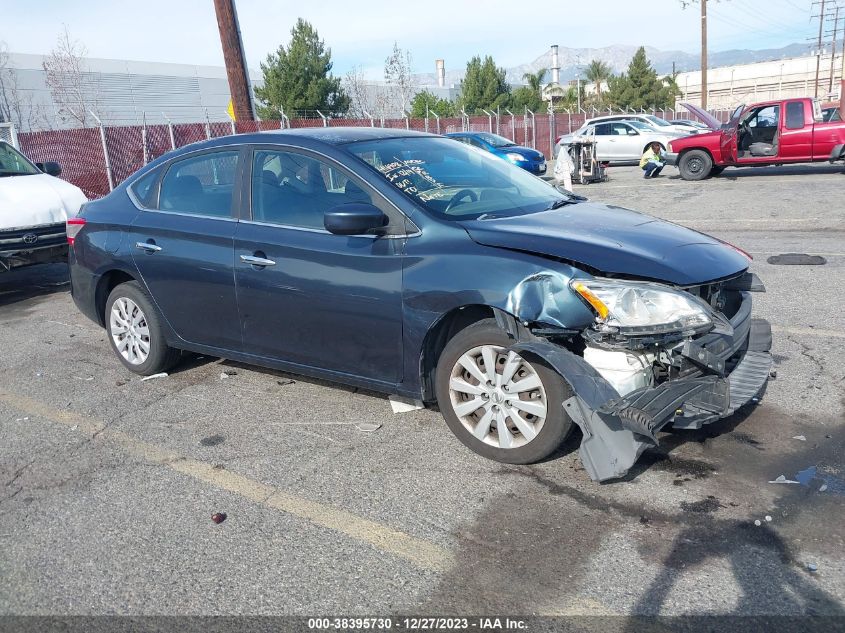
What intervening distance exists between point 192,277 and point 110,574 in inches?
89.4

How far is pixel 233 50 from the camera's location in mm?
13414

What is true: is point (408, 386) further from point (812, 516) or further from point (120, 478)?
point (812, 516)

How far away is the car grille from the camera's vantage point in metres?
8.31

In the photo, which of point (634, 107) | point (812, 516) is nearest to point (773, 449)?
point (812, 516)

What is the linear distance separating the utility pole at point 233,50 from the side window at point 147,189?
8790 millimetres

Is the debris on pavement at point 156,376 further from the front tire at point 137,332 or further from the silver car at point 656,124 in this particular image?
the silver car at point 656,124

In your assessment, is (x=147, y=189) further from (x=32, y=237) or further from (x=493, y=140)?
(x=493, y=140)

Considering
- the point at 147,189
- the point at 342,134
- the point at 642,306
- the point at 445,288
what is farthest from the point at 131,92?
the point at 642,306

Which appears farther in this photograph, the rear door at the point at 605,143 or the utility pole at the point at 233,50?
the rear door at the point at 605,143

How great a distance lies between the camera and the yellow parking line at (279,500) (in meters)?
3.13

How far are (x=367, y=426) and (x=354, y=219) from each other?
127 centimetres

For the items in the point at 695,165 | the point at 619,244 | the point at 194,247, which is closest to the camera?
the point at 619,244

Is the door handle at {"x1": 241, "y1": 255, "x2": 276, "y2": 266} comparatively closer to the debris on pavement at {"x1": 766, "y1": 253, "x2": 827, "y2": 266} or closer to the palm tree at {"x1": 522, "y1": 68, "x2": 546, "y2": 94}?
the debris on pavement at {"x1": 766, "y1": 253, "x2": 827, "y2": 266}

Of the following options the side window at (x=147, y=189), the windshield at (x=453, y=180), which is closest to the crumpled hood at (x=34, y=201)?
the side window at (x=147, y=189)
